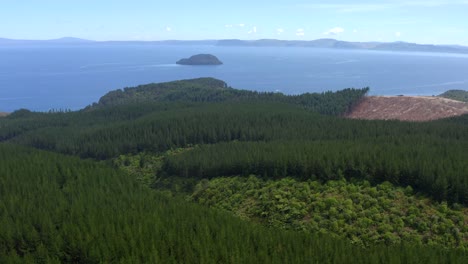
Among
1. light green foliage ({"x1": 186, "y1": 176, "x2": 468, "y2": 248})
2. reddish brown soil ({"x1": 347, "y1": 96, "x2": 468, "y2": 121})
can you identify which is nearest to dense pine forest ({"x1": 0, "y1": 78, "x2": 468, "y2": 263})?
light green foliage ({"x1": 186, "y1": 176, "x2": 468, "y2": 248})

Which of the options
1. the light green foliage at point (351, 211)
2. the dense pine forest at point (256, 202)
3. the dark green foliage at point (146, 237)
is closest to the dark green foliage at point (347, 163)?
the dense pine forest at point (256, 202)

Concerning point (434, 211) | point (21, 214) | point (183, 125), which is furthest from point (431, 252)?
point (183, 125)

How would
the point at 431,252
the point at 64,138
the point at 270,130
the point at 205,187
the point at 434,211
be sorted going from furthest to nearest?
the point at 64,138 → the point at 270,130 → the point at 205,187 → the point at 434,211 → the point at 431,252

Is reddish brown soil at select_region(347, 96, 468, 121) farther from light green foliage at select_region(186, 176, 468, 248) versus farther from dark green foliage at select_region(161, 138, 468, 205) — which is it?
light green foliage at select_region(186, 176, 468, 248)

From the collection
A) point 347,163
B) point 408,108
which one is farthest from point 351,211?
point 408,108

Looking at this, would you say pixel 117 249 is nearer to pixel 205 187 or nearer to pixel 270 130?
pixel 205 187

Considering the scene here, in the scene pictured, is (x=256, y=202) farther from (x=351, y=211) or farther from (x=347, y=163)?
(x=347, y=163)
